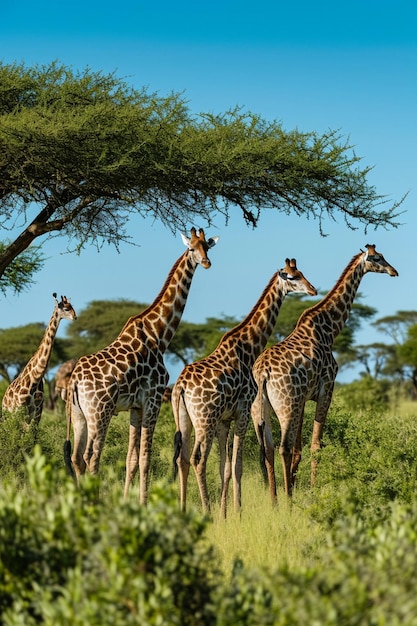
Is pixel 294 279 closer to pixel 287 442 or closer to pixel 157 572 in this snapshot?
pixel 287 442

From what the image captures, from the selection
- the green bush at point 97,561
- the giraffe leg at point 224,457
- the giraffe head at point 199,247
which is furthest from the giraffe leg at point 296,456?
the green bush at point 97,561

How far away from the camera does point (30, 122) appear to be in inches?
519

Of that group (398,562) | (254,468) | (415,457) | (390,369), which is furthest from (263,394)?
(390,369)

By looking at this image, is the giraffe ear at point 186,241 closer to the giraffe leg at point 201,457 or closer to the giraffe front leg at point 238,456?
the giraffe front leg at point 238,456

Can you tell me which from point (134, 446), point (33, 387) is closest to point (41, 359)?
point (33, 387)

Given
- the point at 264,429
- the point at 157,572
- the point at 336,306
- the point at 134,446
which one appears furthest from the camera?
the point at 336,306

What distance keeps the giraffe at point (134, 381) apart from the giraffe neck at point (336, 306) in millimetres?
1726

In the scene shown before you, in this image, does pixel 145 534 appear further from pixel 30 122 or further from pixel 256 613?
pixel 30 122

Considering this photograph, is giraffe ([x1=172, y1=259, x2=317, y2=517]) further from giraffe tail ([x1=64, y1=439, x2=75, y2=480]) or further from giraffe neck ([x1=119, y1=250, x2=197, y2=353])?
giraffe tail ([x1=64, y1=439, x2=75, y2=480])

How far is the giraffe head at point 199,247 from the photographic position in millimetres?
9981

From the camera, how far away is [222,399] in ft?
30.6

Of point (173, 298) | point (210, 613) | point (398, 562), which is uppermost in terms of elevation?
point (173, 298)

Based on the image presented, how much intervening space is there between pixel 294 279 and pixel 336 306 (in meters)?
1.04

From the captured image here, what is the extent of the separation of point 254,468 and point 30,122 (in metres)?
5.50
